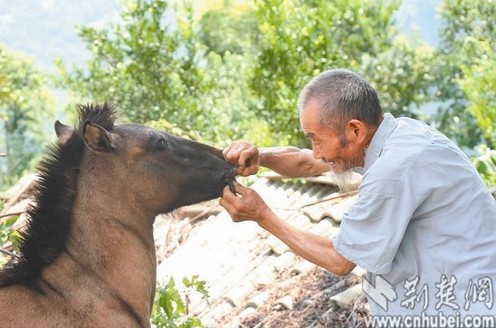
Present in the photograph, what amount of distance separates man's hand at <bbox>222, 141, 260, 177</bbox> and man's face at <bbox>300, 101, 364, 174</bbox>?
488 mm

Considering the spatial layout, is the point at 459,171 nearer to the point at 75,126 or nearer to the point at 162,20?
the point at 75,126

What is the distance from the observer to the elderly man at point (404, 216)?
3.72 metres

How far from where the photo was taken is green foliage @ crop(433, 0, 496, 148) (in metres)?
16.1

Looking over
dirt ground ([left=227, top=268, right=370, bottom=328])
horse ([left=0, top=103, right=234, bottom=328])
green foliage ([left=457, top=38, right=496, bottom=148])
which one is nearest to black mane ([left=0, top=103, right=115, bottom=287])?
horse ([left=0, top=103, right=234, bottom=328])

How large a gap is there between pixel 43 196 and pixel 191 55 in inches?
404

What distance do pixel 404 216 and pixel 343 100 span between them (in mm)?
639

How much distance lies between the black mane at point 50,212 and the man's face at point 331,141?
3.84ft

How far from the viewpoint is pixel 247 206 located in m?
4.16

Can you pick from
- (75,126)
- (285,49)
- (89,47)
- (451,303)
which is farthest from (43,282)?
(89,47)

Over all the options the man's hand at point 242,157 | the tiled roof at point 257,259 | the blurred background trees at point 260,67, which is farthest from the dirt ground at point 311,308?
the blurred background trees at point 260,67

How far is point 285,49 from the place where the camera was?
13.6 meters

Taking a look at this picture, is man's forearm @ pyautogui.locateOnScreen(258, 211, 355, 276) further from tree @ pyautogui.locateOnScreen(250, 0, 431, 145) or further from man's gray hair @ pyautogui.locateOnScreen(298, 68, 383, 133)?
tree @ pyautogui.locateOnScreen(250, 0, 431, 145)
